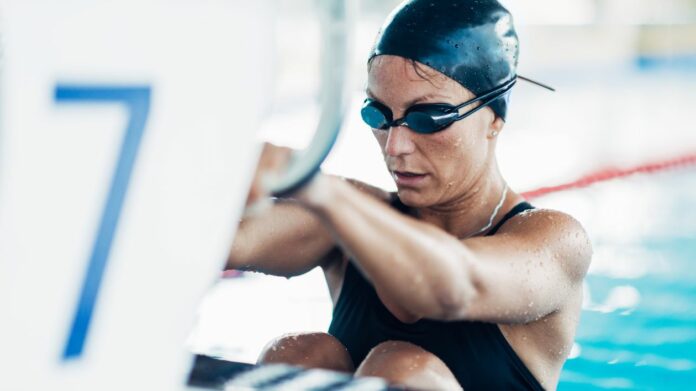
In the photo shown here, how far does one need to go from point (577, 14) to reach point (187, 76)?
14684 millimetres

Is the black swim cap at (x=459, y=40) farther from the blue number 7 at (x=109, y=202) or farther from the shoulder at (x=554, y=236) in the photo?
the blue number 7 at (x=109, y=202)

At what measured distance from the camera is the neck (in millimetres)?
1735

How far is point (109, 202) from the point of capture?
713 mm

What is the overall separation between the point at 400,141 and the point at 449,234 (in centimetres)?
19

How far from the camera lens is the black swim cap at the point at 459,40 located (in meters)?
1.57

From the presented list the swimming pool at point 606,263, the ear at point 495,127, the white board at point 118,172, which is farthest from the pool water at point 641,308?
the white board at point 118,172

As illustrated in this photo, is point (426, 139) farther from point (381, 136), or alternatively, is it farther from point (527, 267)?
point (527, 267)

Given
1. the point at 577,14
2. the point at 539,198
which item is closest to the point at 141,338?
the point at 539,198

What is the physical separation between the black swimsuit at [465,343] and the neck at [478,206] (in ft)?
0.16

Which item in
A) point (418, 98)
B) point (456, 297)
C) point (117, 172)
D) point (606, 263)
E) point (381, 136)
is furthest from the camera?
point (606, 263)

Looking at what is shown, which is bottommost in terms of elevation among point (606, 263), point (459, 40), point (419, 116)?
point (606, 263)

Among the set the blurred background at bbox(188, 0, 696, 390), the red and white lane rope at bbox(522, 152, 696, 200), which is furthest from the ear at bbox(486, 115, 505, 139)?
the red and white lane rope at bbox(522, 152, 696, 200)

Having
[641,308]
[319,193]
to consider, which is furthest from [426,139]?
[641,308]

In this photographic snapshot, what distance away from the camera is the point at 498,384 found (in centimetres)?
163
